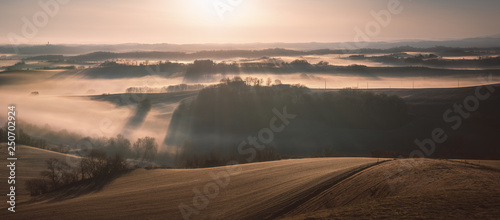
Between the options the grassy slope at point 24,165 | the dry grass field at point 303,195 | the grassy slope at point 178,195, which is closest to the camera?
the dry grass field at point 303,195

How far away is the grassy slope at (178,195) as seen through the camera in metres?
17.2

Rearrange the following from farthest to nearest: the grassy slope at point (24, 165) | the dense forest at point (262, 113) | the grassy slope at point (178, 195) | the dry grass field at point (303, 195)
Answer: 1. the dense forest at point (262, 113)
2. the grassy slope at point (24, 165)
3. the grassy slope at point (178, 195)
4. the dry grass field at point (303, 195)

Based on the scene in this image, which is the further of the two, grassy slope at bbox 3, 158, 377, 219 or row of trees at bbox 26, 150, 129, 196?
row of trees at bbox 26, 150, 129, 196

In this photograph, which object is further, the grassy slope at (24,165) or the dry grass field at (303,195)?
the grassy slope at (24,165)

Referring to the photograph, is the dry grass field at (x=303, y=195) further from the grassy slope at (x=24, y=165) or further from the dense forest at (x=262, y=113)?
the dense forest at (x=262, y=113)

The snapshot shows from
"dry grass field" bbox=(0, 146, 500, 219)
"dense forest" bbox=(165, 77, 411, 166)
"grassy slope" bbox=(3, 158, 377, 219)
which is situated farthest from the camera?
"dense forest" bbox=(165, 77, 411, 166)

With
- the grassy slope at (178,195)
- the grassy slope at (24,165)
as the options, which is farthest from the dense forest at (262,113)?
the grassy slope at (178,195)

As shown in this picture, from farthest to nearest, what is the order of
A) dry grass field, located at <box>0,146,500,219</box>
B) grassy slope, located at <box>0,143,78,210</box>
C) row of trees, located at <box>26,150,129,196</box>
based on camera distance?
row of trees, located at <box>26,150,129,196</box>
grassy slope, located at <box>0,143,78,210</box>
dry grass field, located at <box>0,146,500,219</box>

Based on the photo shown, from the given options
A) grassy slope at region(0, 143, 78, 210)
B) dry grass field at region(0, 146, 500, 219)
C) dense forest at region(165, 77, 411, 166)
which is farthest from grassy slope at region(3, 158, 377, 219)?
dense forest at region(165, 77, 411, 166)

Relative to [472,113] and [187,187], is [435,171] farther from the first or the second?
[472,113]

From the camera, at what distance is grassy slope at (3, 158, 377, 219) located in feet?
56.5

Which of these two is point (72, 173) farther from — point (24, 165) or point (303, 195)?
point (303, 195)

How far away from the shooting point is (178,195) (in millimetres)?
19641

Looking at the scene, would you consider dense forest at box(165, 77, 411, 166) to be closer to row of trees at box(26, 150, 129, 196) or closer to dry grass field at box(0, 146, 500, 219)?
row of trees at box(26, 150, 129, 196)
